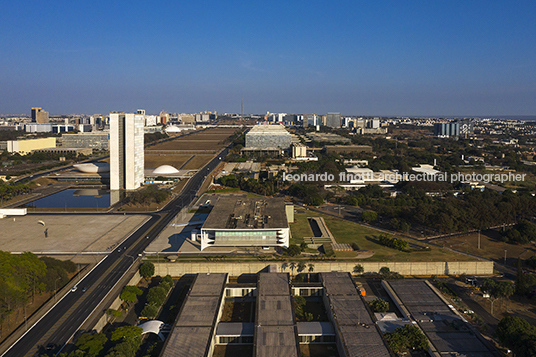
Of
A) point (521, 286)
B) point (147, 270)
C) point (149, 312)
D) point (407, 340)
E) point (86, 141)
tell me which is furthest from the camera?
point (86, 141)

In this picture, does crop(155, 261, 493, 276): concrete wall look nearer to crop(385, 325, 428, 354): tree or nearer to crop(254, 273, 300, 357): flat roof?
crop(254, 273, 300, 357): flat roof

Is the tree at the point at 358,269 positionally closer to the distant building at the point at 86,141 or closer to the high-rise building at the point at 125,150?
the high-rise building at the point at 125,150

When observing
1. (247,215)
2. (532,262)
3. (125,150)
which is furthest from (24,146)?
(532,262)

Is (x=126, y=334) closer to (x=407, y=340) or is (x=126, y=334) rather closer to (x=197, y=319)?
(x=197, y=319)

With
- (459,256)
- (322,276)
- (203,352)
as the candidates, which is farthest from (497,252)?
(203,352)

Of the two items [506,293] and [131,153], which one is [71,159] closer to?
[131,153]

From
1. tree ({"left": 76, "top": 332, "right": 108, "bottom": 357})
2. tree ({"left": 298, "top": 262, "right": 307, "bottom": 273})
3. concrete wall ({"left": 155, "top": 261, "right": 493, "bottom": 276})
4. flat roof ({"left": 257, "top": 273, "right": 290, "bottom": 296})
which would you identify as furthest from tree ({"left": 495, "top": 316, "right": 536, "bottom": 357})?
tree ({"left": 76, "top": 332, "right": 108, "bottom": 357})
